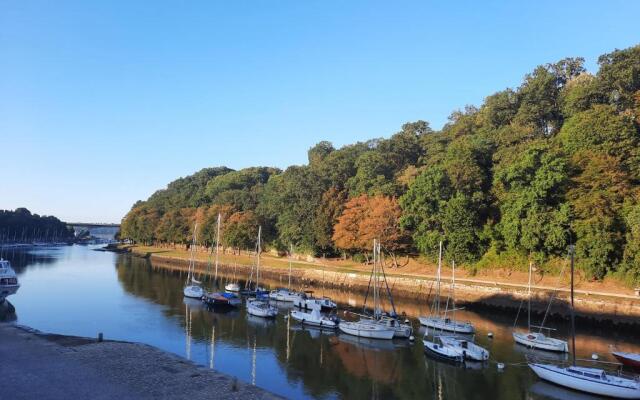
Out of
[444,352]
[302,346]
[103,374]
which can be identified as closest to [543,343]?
[444,352]

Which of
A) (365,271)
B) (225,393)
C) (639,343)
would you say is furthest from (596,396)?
(365,271)

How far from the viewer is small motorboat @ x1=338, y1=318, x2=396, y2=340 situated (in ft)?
129

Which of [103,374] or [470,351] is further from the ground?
[103,374]

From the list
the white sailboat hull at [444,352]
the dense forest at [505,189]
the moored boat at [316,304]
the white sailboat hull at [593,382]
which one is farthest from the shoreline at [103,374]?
the dense forest at [505,189]

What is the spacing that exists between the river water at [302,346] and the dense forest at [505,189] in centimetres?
1133

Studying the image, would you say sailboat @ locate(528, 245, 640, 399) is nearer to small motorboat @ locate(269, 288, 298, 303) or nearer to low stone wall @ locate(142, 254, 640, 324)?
low stone wall @ locate(142, 254, 640, 324)

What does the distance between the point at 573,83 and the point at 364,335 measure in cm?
6685

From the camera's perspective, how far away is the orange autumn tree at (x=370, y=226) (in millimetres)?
72875

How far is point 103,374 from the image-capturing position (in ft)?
78.3

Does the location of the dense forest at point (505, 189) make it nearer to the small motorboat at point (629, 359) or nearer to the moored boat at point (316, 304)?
the small motorboat at point (629, 359)

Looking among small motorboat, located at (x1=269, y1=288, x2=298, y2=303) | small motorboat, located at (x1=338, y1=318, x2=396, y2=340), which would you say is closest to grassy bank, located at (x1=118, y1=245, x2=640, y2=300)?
small motorboat, located at (x1=269, y1=288, x2=298, y2=303)

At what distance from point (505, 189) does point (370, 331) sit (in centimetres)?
3578

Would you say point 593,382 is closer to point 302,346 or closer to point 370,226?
point 302,346

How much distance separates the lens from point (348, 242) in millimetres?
78625
